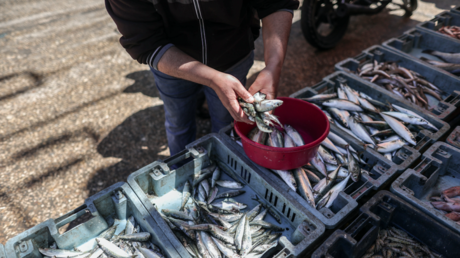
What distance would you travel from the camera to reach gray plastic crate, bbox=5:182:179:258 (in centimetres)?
170

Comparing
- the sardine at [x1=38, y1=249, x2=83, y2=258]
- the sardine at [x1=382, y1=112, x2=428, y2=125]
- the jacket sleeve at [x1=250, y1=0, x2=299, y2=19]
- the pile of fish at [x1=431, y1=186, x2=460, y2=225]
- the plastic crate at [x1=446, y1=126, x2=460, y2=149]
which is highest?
the jacket sleeve at [x1=250, y1=0, x2=299, y2=19]

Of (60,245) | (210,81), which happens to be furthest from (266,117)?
(60,245)

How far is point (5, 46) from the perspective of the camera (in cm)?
566

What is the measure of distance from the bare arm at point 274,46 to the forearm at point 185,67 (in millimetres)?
387

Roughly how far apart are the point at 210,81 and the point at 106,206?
1.14m

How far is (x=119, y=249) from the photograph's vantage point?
5.90 feet

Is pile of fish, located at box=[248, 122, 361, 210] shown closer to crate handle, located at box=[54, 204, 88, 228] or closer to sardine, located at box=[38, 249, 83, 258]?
crate handle, located at box=[54, 204, 88, 228]

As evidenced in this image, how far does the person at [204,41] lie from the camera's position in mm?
1827

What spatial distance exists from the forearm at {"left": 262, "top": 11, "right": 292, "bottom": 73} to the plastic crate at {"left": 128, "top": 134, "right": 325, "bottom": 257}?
2.61 ft

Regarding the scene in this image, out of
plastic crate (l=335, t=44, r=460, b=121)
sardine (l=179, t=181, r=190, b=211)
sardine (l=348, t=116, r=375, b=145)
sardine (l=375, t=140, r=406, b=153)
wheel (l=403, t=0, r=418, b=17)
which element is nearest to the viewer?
sardine (l=179, t=181, r=190, b=211)

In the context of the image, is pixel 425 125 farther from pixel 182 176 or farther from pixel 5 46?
pixel 5 46

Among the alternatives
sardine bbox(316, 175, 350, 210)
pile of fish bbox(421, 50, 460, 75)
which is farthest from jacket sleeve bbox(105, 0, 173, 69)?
pile of fish bbox(421, 50, 460, 75)

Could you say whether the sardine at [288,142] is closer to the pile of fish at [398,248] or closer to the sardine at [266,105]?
the sardine at [266,105]

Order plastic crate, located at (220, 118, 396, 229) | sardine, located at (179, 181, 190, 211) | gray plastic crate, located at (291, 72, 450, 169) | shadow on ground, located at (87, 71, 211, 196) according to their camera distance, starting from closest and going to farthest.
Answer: plastic crate, located at (220, 118, 396, 229) → sardine, located at (179, 181, 190, 211) → gray plastic crate, located at (291, 72, 450, 169) → shadow on ground, located at (87, 71, 211, 196)
